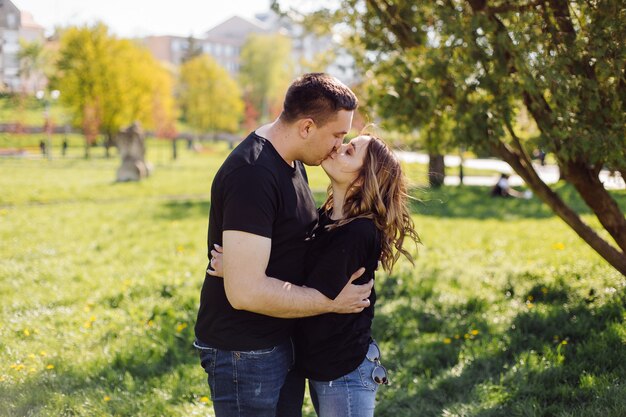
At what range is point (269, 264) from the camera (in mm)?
2689

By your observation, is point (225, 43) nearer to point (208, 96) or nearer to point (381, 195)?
point (208, 96)

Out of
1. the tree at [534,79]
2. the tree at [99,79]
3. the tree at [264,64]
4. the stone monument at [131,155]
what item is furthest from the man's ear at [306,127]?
the tree at [264,64]

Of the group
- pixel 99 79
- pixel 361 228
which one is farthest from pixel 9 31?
pixel 99 79

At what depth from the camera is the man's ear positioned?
2670 millimetres

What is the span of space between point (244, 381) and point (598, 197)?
391 centimetres

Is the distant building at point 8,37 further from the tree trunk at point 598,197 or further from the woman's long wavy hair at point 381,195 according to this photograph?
the tree trunk at point 598,197

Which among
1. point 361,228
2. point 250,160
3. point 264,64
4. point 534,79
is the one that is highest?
point 264,64

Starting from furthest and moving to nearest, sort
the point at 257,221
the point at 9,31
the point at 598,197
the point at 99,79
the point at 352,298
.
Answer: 1. the point at 99,79
2. the point at 9,31
3. the point at 598,197
4. the point at 352,298
5. the point at 257,221

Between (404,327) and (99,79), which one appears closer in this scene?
(404,327)

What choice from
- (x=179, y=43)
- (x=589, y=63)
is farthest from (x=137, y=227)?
(x=179, y=43)

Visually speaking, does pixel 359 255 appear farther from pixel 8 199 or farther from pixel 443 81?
pixel 8 199

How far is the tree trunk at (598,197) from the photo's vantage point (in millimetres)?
5297

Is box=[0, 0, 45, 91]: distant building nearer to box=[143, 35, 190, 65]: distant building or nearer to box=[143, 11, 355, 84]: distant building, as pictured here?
box=[143, 11, 355, 84]: distant building

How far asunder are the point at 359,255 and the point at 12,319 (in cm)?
497
